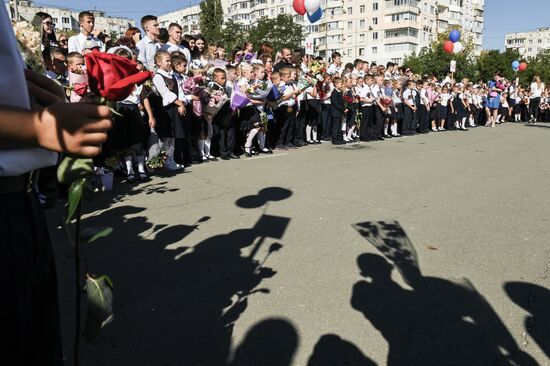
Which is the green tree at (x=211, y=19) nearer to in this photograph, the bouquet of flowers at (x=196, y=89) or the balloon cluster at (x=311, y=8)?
the balloon cluster at (x=311, y=8)

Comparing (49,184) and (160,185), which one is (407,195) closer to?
(160,185)

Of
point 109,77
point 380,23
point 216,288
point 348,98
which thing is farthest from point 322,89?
point 380,23

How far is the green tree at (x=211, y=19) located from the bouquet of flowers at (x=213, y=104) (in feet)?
184

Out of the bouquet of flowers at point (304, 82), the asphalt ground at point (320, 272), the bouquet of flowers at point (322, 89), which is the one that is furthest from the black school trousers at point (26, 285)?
the bouquet of flowers at point (322, 89)

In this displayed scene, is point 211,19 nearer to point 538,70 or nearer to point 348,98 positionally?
point 538,70

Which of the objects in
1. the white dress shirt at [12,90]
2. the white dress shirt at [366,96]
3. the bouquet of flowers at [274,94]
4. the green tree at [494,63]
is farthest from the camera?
the green tree at [494,63]

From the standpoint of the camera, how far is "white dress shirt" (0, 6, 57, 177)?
43.3 inches

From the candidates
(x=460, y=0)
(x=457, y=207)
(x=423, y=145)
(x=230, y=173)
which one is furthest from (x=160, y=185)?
(x=460, y=0)

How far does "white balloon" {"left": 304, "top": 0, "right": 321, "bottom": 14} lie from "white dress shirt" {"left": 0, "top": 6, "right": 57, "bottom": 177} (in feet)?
50.7

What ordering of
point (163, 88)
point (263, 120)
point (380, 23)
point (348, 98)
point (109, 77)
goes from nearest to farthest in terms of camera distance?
point (109, 77), point (163, 88), point (263, 120), point (348, 98), point (380, 23)

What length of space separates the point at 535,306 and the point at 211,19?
66.2 meters

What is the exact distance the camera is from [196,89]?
8703 mm

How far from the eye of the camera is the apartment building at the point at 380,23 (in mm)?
85625

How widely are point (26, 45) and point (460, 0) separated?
115m
